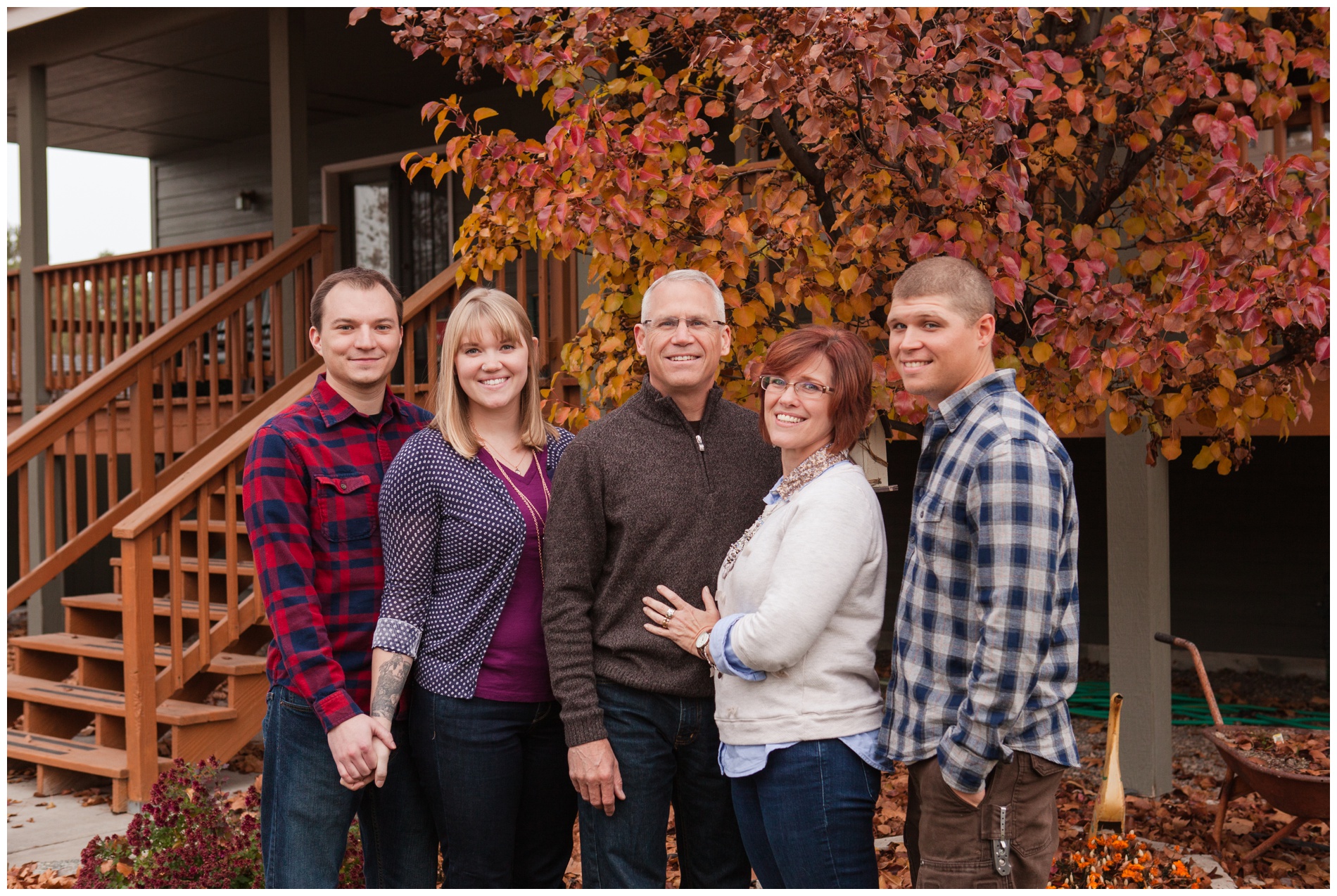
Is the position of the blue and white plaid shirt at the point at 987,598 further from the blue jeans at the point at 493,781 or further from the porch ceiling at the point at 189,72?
the porch ceiling at the point at 189,72

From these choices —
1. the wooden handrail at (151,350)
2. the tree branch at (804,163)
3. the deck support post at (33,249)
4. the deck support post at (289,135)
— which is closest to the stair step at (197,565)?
the wooden handrail at (151,350)

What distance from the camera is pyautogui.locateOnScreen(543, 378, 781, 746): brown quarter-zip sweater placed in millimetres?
2389

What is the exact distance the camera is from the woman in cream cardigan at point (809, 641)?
216 cm

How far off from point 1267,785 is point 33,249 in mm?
9463

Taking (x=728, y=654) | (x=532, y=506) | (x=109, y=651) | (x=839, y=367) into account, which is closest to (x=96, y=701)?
(x=109, y=651)

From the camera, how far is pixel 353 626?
254cm

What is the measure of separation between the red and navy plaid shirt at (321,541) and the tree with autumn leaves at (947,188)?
3.41 ft

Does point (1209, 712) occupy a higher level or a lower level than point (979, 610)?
lower

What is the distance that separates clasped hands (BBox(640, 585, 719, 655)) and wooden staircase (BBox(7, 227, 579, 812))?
72.8 inches

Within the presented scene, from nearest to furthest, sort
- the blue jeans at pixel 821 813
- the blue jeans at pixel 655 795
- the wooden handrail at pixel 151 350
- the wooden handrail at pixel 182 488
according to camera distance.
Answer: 1. the blue jeans at pixel 821 813
2. the blue jeans at pixel 655 795
3. the wooden handrail at pixel 182 488
4. the wooden handrail at pixel 151 350

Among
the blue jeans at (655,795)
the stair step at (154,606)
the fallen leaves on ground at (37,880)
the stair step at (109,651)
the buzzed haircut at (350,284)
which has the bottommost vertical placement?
the fallen leaves on ground at (37,880)

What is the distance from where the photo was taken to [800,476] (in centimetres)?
229

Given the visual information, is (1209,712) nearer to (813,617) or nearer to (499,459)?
(813,617)

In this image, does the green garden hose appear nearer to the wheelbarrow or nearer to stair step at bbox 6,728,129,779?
the wheelbarrow
